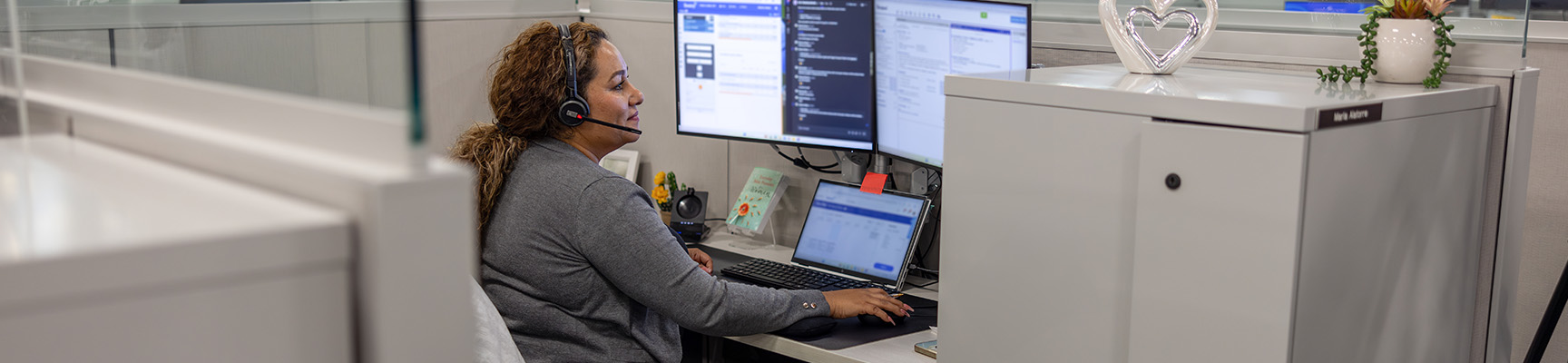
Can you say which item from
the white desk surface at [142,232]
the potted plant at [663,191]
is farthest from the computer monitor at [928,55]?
the white desk surface at [142,232]

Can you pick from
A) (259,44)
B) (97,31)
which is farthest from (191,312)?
(97,31)

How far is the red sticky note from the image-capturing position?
7.06 feet

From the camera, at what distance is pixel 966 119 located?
131cm

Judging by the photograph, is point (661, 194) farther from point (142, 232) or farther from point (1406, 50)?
point (142, 232)

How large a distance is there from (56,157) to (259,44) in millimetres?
181

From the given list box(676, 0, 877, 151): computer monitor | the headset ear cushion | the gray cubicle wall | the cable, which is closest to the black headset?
the headset ear cushion

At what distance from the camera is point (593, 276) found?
68.6 inches

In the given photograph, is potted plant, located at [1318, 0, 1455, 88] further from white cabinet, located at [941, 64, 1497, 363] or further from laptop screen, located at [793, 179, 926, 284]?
laptop screen, located at [793, 179, 926, 284]

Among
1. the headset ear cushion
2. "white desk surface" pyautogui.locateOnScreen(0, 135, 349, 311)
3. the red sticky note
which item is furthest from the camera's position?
the red sticky note

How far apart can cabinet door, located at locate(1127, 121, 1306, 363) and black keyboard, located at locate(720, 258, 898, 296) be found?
83cm

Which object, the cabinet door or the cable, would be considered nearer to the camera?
the cabinet door

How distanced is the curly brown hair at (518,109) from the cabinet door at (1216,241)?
1.01 m

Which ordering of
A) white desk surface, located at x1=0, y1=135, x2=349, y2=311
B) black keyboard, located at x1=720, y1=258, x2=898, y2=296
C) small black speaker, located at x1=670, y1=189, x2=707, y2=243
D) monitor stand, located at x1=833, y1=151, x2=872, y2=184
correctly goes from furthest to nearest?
small black speaker, located at x1=670, y1=189, x2=707, y2=243, monitor stand, located at x1=833, y1=151, x2=872, y2=184, black keyboard, located at x1=720, y1=258, x2=898, y2=296, white desk surface, located at x1=0, y1=135, x2=349, y2=311

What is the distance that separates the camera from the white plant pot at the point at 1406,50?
1.30 m
